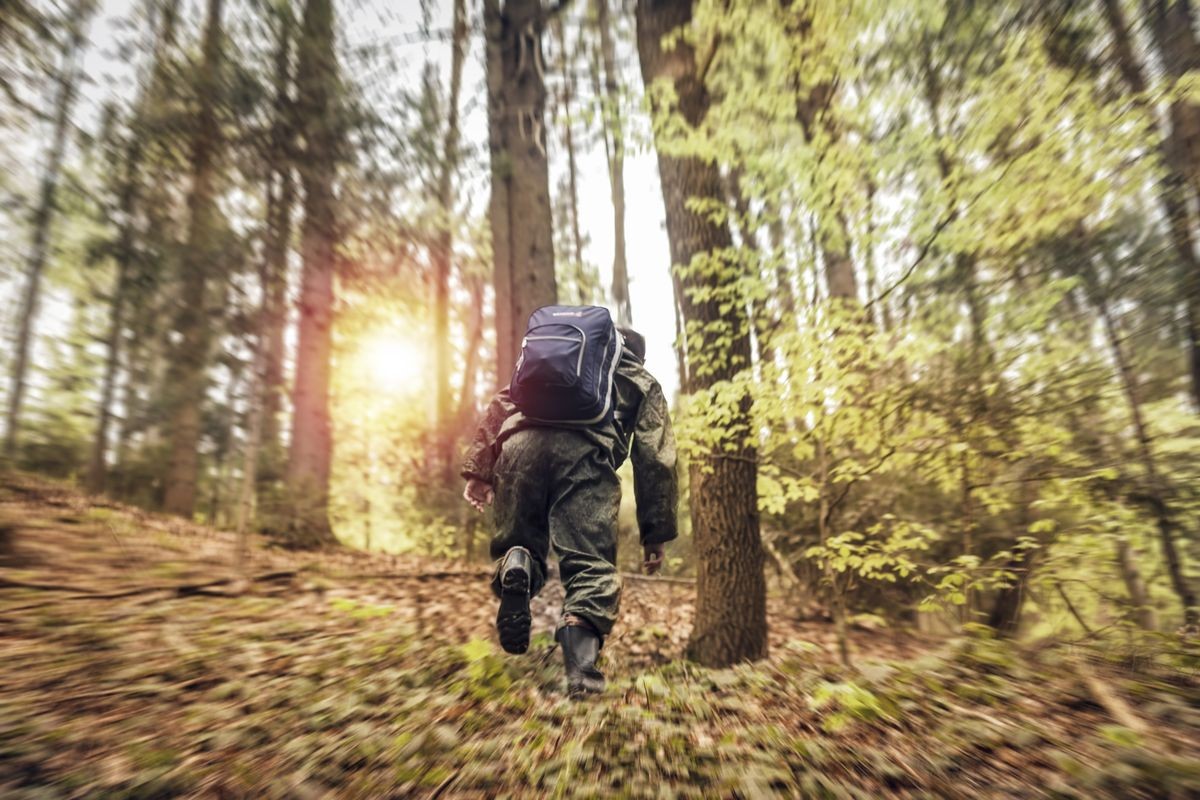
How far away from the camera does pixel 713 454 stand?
394 cm

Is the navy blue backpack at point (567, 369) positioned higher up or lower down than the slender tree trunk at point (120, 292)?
lower down

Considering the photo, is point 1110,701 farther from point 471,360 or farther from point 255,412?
point 471,360

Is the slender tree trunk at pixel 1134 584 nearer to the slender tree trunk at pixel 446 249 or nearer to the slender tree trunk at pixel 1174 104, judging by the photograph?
the slender tree trunk at pixel 1174 104

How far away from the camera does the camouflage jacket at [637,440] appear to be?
312cm

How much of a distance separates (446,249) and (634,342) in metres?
5.51

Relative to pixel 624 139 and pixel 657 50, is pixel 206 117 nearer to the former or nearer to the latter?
pixel 624 139

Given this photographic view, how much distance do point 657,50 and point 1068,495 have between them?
4930mm

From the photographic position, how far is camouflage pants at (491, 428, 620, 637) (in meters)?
3.00

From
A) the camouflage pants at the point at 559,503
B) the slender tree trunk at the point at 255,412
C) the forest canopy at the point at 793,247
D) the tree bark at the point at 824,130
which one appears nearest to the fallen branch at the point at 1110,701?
the forest canopy at the point at 793,247

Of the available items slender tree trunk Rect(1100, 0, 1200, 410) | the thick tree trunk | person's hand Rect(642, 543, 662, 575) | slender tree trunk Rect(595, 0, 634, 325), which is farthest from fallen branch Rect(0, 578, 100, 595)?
slender tree trunk Rect(595, 0, 634, 325)

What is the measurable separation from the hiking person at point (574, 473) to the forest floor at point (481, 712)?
389 mm

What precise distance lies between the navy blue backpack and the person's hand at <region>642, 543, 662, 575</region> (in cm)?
79

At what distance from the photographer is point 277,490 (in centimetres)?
720

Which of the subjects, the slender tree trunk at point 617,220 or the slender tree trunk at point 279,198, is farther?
the slender tree trunk at point 617,220
